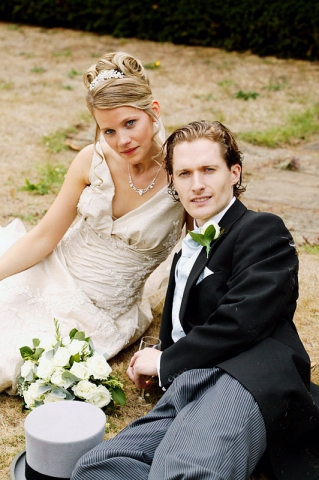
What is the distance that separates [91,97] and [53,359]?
138 centimetres

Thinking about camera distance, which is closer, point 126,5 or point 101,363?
point 101,363

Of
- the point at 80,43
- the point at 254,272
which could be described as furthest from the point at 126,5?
the point at 254,272

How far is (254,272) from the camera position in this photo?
3.02 metres

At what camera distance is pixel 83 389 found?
351cm

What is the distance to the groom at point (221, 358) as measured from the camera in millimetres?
2689

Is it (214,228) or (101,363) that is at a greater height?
(214,228)

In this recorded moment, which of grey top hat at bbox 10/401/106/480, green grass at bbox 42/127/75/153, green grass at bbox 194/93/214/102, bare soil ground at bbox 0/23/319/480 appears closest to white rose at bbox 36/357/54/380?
bare soil ground at bbox 0/23/319/480

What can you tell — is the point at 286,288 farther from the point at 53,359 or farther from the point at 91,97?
the point at 91,97

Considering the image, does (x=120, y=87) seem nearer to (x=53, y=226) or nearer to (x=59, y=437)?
(x=53, y=226)

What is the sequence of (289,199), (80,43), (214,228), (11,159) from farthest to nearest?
(80,43)
(11,159)
(289,199)
(214,228)

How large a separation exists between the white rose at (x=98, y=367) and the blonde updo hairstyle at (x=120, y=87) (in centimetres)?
130

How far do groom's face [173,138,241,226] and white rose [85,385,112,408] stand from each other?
1.01m

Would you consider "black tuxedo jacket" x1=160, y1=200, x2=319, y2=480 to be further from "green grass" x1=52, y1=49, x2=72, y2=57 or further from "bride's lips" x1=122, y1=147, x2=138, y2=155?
"green grass" x1=52, y1=49, x2=72, y2=57

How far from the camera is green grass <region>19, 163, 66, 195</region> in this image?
6.90 m
